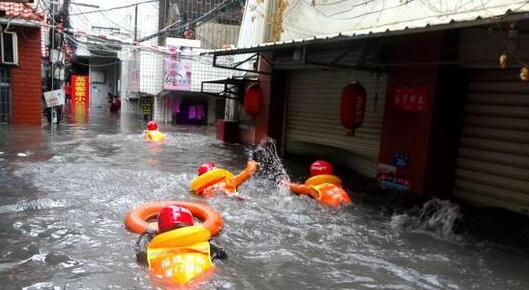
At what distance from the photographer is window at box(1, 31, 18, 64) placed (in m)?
15.1

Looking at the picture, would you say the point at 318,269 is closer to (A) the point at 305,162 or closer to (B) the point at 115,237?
(B) the point at 115,237

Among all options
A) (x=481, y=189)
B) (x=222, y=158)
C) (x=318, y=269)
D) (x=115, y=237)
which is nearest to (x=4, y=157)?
(x=222, y=158)

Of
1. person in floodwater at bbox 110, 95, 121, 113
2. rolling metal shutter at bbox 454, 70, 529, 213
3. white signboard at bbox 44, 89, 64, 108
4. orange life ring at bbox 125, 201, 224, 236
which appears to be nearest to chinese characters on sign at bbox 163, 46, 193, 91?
white signboard at bbox 44, 89, 64, 108

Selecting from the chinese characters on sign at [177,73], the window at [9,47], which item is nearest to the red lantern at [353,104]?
the window at [9,47]

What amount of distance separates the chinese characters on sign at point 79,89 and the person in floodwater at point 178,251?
3971 centimetres

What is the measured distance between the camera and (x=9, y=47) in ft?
50.1

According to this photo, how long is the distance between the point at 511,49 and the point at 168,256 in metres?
4.92

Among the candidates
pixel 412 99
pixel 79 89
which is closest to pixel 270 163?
pixel 412 99

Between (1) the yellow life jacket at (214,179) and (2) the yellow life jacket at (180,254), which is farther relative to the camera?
(1) the yellow life jacket at (214,179)

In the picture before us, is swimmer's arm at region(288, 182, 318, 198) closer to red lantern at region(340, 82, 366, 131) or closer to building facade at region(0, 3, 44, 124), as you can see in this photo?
red lantern at region(340, 82, 366, 131)

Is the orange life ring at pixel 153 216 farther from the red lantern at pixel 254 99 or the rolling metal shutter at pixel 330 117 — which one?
the red lantern at pixel 254 99

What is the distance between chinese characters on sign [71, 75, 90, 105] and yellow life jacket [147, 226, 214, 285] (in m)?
39.8

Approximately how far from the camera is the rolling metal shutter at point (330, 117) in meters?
10.8

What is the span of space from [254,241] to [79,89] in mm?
38935
